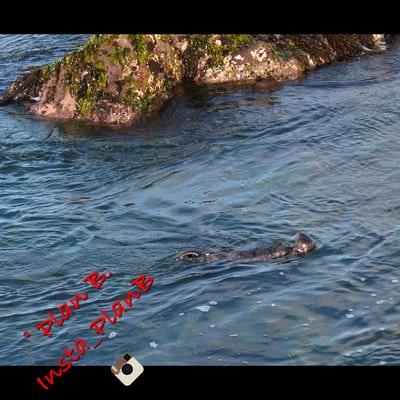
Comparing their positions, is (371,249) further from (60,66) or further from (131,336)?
(60,66)

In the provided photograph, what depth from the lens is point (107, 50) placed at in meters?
12.5

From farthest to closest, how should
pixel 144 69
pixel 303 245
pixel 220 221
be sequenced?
pixel 144 69 → pixel 220 221 → pixel 303 245

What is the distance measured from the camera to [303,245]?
7902 millimetres

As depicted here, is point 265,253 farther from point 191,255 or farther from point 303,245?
point 191,255

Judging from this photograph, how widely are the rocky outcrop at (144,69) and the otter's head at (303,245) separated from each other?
4.88m

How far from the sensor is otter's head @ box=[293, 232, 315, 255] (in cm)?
788

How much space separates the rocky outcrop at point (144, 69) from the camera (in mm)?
12211

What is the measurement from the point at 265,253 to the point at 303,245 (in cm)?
43

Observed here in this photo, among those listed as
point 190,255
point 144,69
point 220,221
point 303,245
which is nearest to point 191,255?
point 190,255
